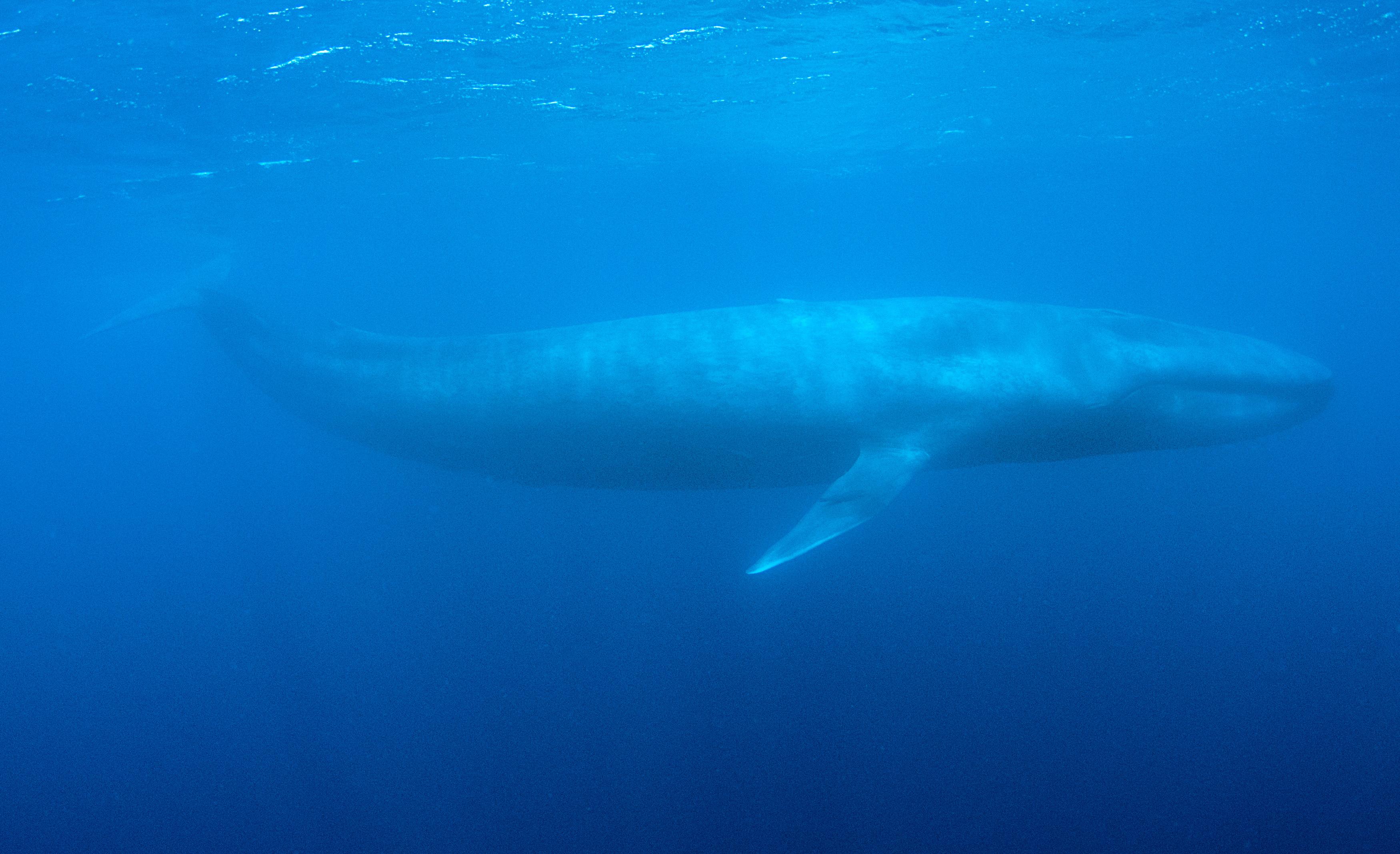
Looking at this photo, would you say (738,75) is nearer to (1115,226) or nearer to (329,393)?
(329,393)

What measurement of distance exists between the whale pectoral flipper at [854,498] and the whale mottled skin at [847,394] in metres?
0.02

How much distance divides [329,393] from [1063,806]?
1009 cm

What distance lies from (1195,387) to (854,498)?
389 cm

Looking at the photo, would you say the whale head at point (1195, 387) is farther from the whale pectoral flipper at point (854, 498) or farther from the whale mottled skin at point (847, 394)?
the whale pectoral flipper at point (854, 498)

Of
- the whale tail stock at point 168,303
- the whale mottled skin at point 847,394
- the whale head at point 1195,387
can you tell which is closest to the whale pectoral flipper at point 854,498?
the whale mottled skin at point 847,394

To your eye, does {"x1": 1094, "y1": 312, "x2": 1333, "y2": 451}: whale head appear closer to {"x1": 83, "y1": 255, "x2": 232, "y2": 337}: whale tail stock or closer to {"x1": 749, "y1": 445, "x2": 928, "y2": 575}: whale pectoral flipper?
{"x1": 749, "y1": 445, "x2": 928, "y2": 575}: whale pectoral flipper

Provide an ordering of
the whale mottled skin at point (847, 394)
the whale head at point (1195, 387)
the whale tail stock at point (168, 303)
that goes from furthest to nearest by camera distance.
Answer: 1. the whale tail stock at point (168, 303)
2. the whale head at point (1195, 387)
3. the whale mottled skin at point (847, 394)

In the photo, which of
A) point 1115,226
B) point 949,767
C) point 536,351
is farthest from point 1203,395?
point 1115,226

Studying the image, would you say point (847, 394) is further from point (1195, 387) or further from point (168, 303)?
point (168, 303)

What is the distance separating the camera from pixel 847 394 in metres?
7.65

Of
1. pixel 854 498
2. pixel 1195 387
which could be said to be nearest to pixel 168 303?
pixel 854 498

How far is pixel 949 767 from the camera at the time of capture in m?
8.85

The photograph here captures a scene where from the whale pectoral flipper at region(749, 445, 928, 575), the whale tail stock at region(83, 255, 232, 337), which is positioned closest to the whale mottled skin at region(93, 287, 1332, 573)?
the whale pectoral flipper at region(749, 445, 928, 575)

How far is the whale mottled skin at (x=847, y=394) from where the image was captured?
764 cm
